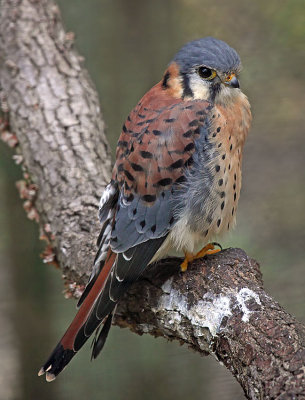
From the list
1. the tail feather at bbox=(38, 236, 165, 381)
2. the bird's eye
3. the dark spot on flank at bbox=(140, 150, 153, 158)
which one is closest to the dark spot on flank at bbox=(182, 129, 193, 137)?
the dark spot on flank at bbox=(140, 150, 153, 158)

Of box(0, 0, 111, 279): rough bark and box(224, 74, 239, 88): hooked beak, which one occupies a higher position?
box(224, 74, 239, 88): hooked beak

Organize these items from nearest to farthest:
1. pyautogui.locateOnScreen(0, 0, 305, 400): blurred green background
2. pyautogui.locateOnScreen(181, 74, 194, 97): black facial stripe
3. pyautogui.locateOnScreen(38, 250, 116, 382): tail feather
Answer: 1. pyautogui.locateOnScreen(38, 250, 116, 382): tail feather
2. pyautogui.locateOnScreen(181, 74, 194, 97): black facial stripe
3. pyautogui.locateOnScreen(0, 0, 305, 400): blurred green background

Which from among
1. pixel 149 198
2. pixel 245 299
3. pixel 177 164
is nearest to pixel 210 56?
pixel 177 164

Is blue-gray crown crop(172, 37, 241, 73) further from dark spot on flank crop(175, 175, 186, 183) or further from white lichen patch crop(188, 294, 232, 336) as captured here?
white lichen patch crop(188, 294, 232, 336)

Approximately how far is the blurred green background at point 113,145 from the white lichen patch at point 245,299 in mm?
1912

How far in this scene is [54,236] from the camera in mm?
2418

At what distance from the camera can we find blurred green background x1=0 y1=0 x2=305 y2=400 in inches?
145

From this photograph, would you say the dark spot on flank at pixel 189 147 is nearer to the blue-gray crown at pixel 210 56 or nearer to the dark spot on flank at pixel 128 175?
the dark spot on flank at pixel 128 175

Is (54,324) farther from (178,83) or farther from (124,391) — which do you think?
(178,83)

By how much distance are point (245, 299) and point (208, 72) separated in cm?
85

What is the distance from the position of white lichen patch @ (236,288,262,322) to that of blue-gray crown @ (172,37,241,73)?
0.81 metres

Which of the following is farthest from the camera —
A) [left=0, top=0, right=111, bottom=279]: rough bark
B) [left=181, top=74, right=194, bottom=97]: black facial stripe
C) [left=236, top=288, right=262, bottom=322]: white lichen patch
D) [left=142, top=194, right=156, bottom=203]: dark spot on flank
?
[left=0, top=0, right=111, bottom=279]: rough bark

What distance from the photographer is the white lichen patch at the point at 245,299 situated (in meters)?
1.70

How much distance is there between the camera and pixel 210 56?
210 cm
